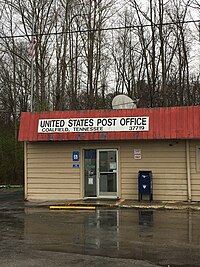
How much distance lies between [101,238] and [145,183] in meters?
6.55

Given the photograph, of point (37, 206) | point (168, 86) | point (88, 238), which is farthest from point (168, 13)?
point (88, 238)

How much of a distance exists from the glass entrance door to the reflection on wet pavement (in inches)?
107

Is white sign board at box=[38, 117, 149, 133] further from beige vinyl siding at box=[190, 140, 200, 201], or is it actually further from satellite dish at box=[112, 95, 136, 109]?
satellite dish at box=[112, 95, 136, 109]

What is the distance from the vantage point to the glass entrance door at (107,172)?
1614cm

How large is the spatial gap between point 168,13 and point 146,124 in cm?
1773

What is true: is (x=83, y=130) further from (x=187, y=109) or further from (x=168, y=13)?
(x=168, y=13)

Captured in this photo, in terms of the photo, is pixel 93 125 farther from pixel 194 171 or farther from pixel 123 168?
pixel 194 171

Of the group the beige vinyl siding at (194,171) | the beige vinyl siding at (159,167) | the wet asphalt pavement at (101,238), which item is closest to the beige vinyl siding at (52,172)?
the beige vinyl siding at (159,167)

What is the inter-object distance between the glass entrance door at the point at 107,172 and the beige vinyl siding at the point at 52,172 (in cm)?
91

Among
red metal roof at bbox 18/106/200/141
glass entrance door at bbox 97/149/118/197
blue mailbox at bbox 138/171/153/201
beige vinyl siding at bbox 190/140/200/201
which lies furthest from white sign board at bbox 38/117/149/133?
beige vinyl siding at bbox 190/140/200/201

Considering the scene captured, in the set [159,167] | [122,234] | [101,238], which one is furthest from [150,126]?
[101,238]

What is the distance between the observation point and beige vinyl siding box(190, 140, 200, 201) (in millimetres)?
15156

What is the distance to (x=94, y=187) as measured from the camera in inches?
642

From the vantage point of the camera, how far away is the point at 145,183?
15.1 meters
